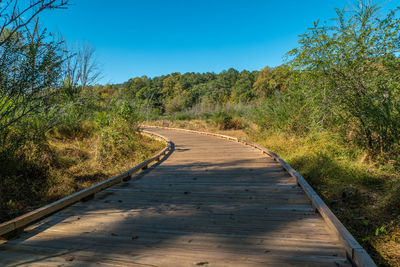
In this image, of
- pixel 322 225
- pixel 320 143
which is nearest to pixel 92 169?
pixel 322 225

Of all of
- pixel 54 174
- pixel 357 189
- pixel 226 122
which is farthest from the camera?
pixel 226 122

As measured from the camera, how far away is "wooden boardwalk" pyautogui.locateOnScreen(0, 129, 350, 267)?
1.75 meters

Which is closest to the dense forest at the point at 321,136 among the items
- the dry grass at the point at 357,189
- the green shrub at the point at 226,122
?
the dry grass at the point at 357,189

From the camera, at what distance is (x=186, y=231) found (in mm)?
2191

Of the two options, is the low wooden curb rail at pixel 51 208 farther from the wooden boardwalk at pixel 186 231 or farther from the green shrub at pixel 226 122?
the green shrub at pixel 226 122

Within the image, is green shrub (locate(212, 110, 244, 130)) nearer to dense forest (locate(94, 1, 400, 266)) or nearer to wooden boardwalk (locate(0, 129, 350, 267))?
dense forest (locate(94, 1, 400, 266))

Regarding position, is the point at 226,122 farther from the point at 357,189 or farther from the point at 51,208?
the point at 51,208

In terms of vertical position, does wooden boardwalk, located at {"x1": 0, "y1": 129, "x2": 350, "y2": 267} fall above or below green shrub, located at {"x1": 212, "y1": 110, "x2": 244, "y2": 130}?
below

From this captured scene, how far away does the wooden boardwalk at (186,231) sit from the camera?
5.75ft

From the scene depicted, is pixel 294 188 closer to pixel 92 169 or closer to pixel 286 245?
pixel 286 245

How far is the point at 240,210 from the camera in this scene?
2688 millimetres

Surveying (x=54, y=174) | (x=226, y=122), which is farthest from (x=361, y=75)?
(x=226, y=122)

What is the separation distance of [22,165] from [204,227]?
402 centimetres

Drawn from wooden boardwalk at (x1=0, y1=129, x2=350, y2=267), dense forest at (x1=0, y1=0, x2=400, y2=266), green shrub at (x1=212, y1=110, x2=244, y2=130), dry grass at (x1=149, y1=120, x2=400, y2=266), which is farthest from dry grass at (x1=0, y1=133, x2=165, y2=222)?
green shrub at (x1=212, y1=110, x2=244, y2=130)
